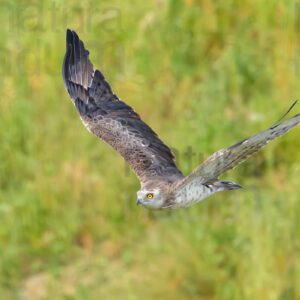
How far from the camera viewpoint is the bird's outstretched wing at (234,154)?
5969 mm

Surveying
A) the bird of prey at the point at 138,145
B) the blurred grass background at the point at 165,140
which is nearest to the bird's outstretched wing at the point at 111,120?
the bird of prey at the point at 138,145

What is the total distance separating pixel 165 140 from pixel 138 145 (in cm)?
363

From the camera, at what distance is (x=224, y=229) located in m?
10.0

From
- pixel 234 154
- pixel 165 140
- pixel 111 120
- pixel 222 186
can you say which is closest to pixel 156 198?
pixel 222 186

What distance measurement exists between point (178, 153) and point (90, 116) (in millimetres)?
2924

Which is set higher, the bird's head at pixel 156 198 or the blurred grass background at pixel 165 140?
the blurred grass background at pixel 165 140

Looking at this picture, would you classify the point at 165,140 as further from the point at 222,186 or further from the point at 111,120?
the point at 222,186

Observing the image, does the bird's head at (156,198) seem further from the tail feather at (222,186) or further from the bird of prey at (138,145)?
the tail feather at (222,186)

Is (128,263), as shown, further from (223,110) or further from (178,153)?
(223,110)

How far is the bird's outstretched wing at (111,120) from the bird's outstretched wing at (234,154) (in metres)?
0.86

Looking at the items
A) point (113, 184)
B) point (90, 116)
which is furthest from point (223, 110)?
point (90, 116)

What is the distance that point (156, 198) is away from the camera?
6.75 meters

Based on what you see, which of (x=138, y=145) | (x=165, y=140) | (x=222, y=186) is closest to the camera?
(x=222, y=186)

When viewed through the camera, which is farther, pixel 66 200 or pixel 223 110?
pixel 66 200
